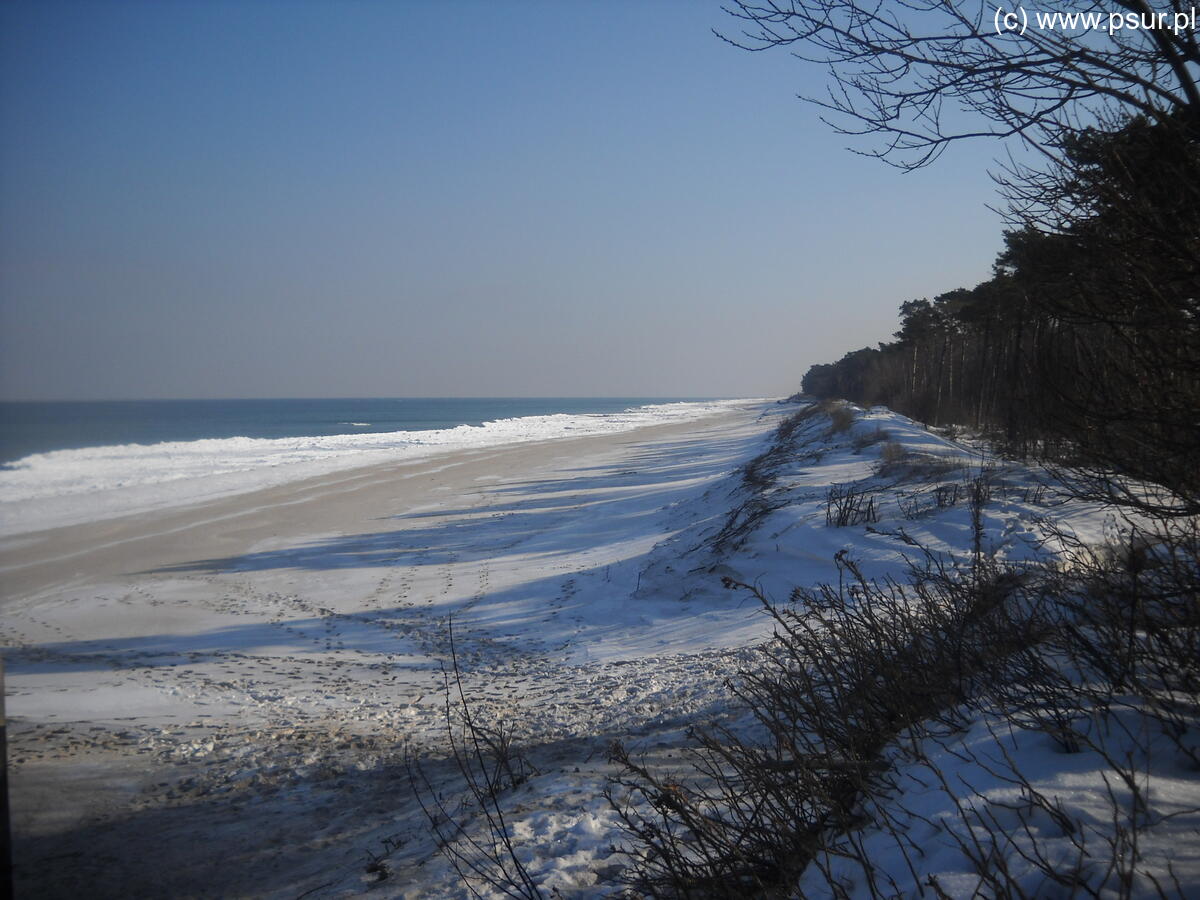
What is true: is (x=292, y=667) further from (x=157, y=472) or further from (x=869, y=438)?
(x=157, y=472)

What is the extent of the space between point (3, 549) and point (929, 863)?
1993cm

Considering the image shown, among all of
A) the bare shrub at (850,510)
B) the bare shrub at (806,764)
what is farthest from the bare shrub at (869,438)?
the bare shrub at (806,764)

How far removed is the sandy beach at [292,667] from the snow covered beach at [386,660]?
1.4 inches

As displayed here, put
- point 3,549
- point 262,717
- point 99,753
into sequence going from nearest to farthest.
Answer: point 99,753, point 262,717, point 3,549

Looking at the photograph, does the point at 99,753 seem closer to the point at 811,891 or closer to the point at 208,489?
the point at 811,891

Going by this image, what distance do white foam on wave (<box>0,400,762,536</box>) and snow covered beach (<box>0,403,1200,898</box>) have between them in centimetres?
296

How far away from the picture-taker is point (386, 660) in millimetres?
8641

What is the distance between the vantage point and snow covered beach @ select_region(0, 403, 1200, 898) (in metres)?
4.10

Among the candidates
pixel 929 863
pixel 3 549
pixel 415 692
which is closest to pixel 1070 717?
pixel 929 863

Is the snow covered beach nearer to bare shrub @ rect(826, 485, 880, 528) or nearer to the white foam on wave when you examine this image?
bare shrub @ rect(826, 485, 880, 528)

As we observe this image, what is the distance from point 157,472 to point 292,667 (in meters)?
24.9

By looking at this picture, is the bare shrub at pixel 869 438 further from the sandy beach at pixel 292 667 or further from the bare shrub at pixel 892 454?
the sandy beach at pixel 292 667

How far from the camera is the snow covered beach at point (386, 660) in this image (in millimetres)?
4102

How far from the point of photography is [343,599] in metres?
11.7
